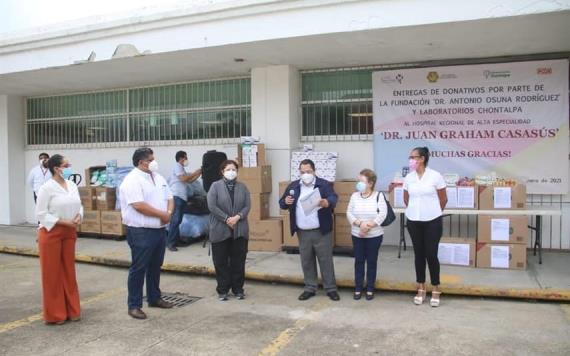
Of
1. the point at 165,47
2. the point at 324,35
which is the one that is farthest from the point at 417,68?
the point at 165,47

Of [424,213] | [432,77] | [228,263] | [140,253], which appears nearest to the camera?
[140,253]

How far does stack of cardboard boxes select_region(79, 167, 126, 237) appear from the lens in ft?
33.3

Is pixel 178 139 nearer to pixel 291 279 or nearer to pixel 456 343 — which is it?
pixel 291 279

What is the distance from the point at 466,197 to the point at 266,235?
3.14 meters

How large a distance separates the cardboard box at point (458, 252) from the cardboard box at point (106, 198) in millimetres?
6228

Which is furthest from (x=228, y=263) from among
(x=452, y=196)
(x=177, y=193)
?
(x=452, y=196)

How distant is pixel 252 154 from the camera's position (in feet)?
28.8

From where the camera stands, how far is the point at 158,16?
7875 mm

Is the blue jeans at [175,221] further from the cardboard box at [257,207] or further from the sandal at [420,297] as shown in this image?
the sandal at [420,297]

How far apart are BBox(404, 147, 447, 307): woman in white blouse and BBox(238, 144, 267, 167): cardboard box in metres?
3.32

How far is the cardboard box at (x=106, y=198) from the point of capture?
10258 millimetres

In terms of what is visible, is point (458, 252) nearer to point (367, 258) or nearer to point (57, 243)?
point (367, 258)

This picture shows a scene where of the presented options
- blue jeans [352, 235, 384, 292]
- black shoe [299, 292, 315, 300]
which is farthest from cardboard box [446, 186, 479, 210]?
black shoe [299, 292, 315, 300]

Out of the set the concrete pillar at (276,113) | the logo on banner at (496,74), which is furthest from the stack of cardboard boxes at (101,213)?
Answer: the logo on banner at (496,74)
